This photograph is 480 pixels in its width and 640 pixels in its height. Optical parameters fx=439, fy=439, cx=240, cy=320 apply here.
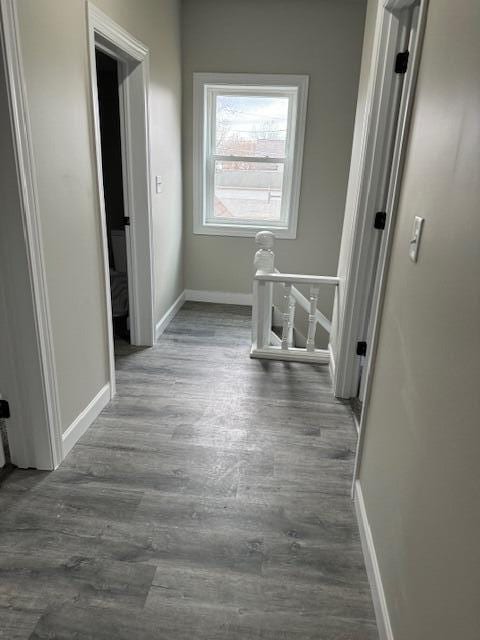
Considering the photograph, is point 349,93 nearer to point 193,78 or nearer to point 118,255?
point 193,78

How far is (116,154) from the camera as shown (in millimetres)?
4289

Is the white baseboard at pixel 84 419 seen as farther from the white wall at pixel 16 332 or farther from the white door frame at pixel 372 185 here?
the white door frame at pixel 372 185

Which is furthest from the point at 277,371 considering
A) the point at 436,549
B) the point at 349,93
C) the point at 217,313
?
the point at 349,93

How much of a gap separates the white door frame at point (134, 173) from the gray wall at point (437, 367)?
1.63m

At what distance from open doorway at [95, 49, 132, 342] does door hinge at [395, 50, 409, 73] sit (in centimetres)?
239

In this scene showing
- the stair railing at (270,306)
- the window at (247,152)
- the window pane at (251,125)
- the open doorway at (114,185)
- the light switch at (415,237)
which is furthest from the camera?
the window pane at (251,125)

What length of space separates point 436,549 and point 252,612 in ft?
2.42

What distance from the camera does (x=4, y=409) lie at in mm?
1953

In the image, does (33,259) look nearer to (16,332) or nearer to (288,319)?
(16,332)

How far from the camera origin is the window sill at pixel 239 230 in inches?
167

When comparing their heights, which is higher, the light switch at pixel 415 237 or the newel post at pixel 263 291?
the light switch at pixel 415 237

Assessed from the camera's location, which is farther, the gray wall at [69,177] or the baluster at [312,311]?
the baluster at [312,311]

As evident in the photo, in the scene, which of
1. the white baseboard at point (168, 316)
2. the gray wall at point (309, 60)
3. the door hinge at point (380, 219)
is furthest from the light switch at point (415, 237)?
the gray wall at point (309, 60)

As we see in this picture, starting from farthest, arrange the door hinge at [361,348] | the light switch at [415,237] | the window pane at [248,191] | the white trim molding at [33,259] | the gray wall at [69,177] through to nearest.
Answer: the window pane at [248,191]
the door hinge at [361,348]
the gray wall at [69,177]
the white trim molding at [33,259]
the light switch at [415,237]
